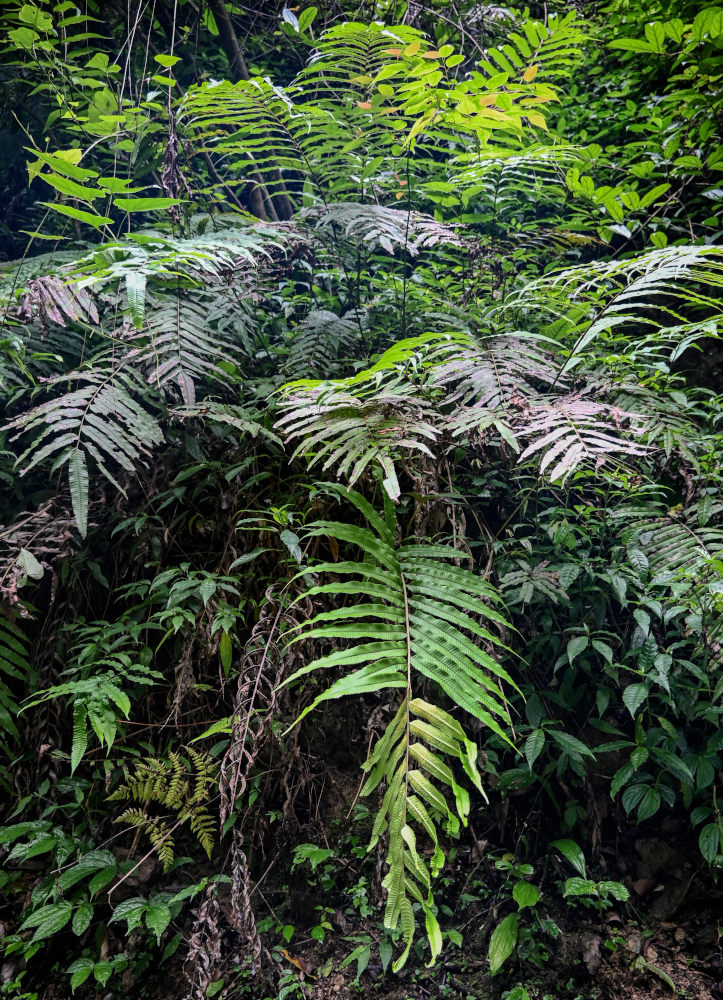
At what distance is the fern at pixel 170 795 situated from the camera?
1.61 meters

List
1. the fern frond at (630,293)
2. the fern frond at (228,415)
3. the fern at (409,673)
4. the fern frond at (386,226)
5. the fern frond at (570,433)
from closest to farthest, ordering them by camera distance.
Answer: the fern at (409,673)
the fern frond at (570,433)
the fern frond at (630,293)
the fern frond at (228,415)
the fern frond at (386,226)

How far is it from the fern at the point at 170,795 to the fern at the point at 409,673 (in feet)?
2.20

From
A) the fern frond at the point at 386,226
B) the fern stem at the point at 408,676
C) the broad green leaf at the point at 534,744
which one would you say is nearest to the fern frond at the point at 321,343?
the fern frond at the point at 386,226

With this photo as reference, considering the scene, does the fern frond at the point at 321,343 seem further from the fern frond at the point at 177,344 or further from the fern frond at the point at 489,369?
the fern frond at the point at 489,369

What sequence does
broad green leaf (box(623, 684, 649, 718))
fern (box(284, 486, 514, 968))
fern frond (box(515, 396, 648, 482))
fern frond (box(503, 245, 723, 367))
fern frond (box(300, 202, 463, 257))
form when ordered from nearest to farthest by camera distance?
1. fern (box(284, 486, 514, 968))
2. fern frond (box(515, 396, 648, 482))
3. fern frond (box(503, 245, 723, 367))
4. broad green leaf (box(623, 684, 649, 718))
5. fern frond (box(300, 202, 463, 257))

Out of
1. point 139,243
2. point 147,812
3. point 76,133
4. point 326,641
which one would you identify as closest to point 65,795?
point 147,812

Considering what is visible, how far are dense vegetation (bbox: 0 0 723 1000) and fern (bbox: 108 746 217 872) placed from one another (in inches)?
0.5

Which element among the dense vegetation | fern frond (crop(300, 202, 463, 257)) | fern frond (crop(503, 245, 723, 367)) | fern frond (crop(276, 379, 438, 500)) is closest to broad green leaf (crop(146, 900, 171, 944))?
the dense vegetation

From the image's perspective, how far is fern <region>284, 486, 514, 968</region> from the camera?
1.03 meters

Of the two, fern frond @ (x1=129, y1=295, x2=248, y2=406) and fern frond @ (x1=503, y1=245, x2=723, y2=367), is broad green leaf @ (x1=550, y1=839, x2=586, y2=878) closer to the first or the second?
fern frond @ (x1=503, y1=245, x2=723, y2=367)

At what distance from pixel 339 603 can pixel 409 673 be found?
0.63m

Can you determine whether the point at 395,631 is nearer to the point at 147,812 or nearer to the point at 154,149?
the point at 147,812

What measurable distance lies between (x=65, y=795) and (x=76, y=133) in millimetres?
3054

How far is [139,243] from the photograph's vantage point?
1.72 m
